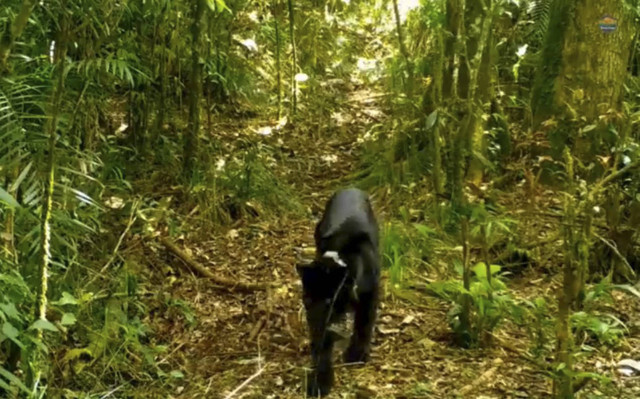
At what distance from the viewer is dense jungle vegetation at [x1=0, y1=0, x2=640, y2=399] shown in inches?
125

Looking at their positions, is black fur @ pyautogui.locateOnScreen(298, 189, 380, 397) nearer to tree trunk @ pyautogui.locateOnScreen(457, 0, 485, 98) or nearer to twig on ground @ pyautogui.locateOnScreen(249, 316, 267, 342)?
twig on ground @ pyautogui.locateOnScreen(249, 316, 267, 342)

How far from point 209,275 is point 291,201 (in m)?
1.36

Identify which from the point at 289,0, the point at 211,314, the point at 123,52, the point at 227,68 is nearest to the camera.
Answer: the point at 211,314

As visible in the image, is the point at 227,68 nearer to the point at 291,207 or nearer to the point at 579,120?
the point at 291,207

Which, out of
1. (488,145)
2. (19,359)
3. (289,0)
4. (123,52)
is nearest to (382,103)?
(289,0)

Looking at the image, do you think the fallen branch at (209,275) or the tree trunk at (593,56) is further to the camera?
the tree trunk at (593,56)

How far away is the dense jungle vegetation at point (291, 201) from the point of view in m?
3.19

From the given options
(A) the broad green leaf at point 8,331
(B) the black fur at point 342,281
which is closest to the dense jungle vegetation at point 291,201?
(A) the broad green leaf at point 8,331

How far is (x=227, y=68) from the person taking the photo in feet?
24.2

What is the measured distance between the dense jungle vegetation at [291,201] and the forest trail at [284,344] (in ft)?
0.05

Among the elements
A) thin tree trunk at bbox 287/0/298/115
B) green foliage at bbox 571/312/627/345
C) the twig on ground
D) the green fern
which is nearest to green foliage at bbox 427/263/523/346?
green foliage at bbox 571/312/627/345

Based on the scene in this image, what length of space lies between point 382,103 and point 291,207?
296 centimetres

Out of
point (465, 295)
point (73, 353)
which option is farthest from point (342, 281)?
point (73, 353)

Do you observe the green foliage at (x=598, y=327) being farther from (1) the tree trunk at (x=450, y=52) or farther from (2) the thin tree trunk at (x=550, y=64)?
(1) the tree trunk at (x=450, y=52)
